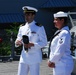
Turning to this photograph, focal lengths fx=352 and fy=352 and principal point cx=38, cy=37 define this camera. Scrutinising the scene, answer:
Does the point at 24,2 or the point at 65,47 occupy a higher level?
the point at 24,2

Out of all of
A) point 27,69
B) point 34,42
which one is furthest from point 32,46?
point 27,69

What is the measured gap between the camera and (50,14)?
85.7ft

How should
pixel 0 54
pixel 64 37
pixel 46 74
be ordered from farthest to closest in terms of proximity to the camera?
pixel 0 54 < pixel 46 74 < pixel 64 37

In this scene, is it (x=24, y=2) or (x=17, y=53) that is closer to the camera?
(x=17, y=53)

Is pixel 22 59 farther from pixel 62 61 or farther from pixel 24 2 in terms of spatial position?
pixel 24 2

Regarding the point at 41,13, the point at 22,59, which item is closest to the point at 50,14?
the point at 41,13

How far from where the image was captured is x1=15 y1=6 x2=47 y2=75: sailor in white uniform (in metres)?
5.81

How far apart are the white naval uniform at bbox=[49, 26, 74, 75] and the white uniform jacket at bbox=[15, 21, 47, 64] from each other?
2.84ft

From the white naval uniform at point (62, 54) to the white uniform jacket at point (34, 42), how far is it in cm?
87

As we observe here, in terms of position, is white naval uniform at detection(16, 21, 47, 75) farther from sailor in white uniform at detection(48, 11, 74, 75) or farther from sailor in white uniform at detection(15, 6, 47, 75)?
sailor in white uniform at detection(48, 11, 74, 75)

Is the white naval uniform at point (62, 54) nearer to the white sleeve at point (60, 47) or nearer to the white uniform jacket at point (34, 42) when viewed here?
the white sleeve at point (60, 47)

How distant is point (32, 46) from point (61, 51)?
3.16 ft

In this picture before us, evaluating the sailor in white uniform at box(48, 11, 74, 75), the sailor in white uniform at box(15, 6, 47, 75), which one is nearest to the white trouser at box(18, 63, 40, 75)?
the sailor in white uniform at box(15, 6, 47, 75)

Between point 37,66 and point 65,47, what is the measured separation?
104cm
